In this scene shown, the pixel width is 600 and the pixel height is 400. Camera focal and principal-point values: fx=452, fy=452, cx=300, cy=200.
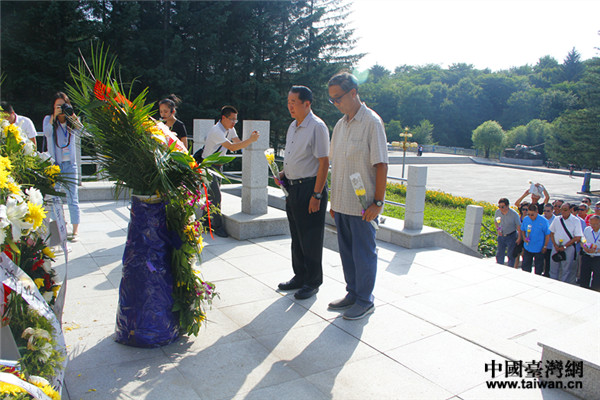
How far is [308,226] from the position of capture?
4.25m

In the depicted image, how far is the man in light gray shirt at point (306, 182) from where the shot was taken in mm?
4082

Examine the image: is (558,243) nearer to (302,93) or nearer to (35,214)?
(302,93)

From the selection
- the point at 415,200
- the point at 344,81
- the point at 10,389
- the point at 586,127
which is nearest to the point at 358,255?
the point at 344,81

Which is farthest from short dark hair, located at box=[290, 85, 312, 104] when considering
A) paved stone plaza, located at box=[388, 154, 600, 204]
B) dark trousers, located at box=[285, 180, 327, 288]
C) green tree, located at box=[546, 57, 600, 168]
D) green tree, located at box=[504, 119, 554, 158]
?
green tree, located at box=[504, 119, 554, 158]

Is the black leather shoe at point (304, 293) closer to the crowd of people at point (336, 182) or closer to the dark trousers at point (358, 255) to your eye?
the crowd of people at point (336, 182)

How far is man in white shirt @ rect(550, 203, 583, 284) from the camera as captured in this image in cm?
780

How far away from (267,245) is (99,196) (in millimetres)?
4554

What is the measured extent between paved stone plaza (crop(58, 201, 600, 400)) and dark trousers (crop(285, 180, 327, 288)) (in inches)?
10.8

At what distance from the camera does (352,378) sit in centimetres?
293

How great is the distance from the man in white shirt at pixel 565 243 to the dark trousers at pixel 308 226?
552cm

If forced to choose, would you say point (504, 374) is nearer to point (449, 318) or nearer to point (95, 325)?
point (449, 318)

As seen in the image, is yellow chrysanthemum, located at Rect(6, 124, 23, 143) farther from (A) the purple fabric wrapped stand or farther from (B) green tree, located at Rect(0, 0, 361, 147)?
(B) green tree, located at Rect(0, 0, 361, 147)

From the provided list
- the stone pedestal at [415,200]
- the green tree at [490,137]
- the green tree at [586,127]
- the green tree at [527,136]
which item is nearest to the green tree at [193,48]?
the green tree at [586,127]

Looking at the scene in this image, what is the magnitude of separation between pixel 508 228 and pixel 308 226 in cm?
598
